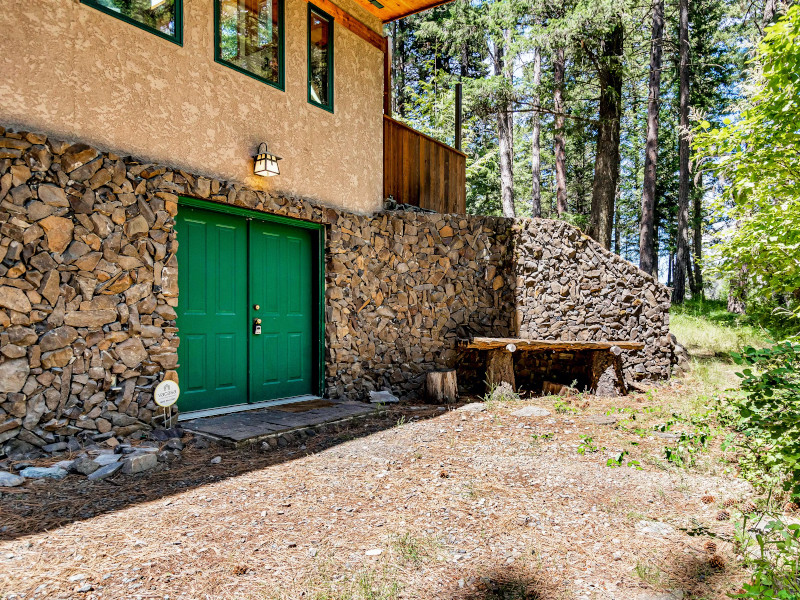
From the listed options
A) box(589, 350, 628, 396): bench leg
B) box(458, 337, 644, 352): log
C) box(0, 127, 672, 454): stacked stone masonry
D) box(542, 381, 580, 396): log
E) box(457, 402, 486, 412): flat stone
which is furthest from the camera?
box(589, 350, 628, 396): bench leg

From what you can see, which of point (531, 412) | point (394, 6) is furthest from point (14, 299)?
point (394, 6)

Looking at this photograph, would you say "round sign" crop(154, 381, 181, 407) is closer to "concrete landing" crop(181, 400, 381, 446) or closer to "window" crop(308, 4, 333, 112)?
"concrete landing" crop(181, 400, 381, 446)

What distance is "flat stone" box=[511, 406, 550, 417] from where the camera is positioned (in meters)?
6.09

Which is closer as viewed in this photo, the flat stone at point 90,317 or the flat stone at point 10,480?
the flat stone at point 10,480

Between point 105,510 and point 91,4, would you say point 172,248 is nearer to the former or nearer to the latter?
point 91,4

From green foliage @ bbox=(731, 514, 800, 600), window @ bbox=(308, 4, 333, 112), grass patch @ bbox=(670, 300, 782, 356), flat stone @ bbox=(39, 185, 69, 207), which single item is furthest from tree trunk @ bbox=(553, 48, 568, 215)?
green foliage @ bbox=(731, 514, 800, 600)

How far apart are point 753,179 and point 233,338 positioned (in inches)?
228

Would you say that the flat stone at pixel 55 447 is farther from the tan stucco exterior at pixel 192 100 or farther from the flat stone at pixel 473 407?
the flat stone at pixel 473 407

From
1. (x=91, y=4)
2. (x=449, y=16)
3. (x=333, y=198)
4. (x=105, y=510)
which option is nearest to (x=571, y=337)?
(x=333, y=198)

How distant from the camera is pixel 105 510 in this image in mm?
3180

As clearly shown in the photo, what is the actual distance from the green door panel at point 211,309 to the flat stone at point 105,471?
1386 millimetres

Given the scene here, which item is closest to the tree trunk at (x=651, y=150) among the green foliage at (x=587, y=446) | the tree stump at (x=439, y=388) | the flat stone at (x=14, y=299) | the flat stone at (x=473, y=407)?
the tree stump at (x=439, y=388)

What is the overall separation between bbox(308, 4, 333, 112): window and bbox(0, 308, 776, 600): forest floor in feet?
15.1

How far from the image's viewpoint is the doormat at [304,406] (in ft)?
19.2
